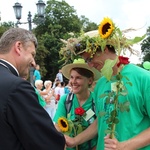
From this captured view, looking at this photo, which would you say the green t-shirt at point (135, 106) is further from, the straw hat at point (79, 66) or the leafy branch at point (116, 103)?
the straw hat at point (79, 66)

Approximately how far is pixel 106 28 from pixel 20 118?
104 cm

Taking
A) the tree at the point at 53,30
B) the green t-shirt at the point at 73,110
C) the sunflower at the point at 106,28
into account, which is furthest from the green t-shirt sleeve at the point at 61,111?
the tree at the point at 53,30

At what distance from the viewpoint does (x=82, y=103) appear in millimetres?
3896

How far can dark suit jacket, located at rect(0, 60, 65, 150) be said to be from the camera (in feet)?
7.09

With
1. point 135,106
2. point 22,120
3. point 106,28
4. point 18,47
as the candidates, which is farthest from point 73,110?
point 22,120

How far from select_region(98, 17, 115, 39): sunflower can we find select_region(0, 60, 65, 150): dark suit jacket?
0.81 m

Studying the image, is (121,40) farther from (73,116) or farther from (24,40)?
(73,116)

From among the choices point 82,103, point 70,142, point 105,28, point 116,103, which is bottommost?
point 70,142

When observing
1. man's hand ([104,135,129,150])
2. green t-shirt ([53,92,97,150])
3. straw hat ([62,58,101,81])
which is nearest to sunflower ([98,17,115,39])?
man's hand ([104,135,129,150])

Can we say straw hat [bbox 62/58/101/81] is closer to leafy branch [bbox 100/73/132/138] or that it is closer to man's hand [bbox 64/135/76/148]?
man's hand [bbox 64/135/76/148]

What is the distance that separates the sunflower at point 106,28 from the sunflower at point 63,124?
1.08m

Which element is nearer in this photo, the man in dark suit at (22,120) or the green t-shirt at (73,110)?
the man in dark suit at (22,120)

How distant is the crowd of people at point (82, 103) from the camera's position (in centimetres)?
219

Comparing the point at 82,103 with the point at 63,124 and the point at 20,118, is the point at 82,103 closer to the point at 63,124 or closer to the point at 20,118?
the point at 63,124
